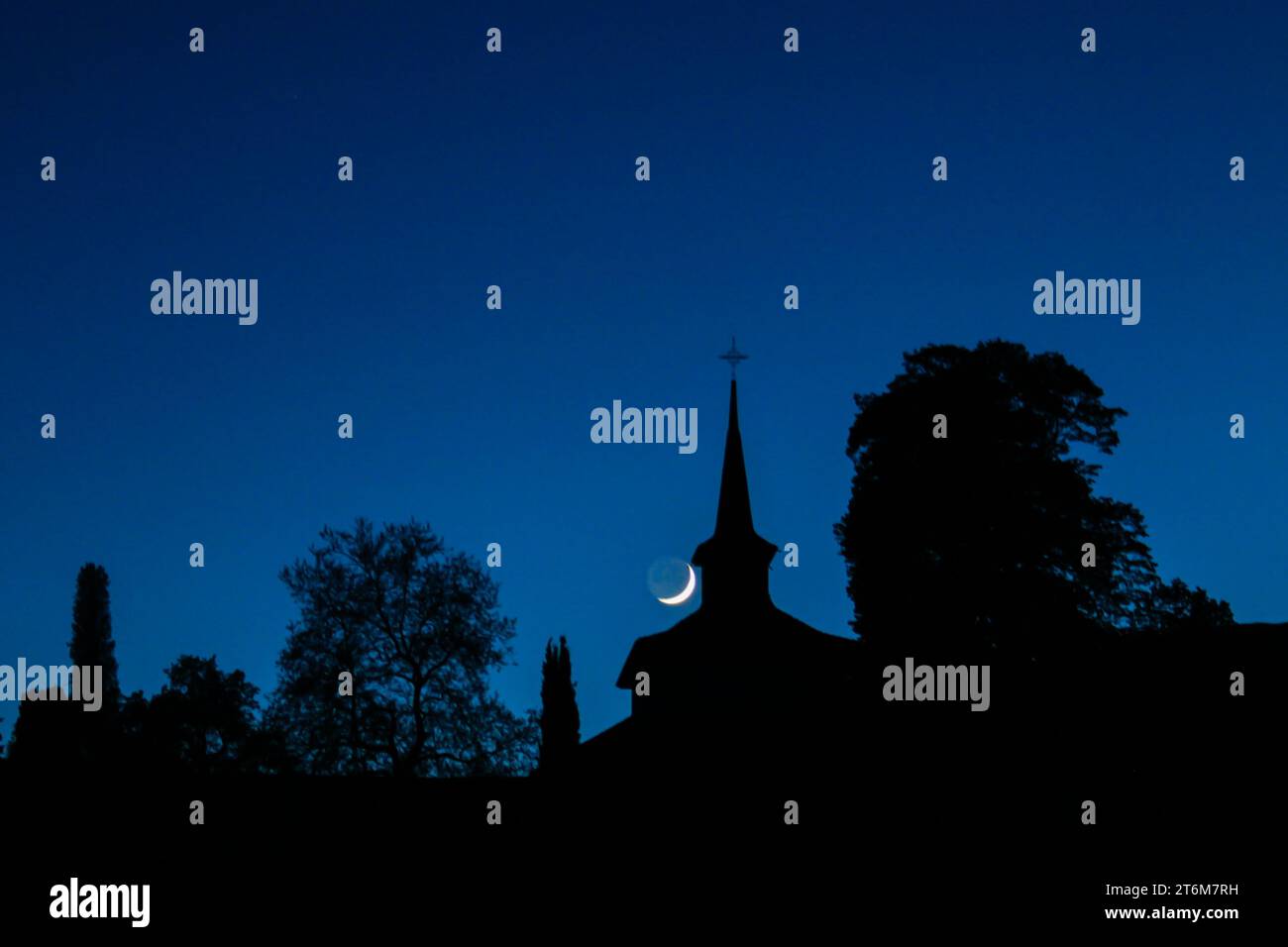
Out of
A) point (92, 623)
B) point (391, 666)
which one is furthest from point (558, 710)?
point (92, 623)

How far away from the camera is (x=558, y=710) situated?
42.8 m

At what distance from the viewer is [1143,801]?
88.4ft

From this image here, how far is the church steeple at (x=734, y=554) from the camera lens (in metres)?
50.6

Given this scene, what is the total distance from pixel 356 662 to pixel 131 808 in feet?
41.0

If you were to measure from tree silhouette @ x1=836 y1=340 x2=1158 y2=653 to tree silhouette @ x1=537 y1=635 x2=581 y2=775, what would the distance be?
31.5 ft

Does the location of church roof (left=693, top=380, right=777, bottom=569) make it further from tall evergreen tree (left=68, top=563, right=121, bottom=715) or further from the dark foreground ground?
tall evergreen tree (left=68, top=563, right=121, bottom=715)

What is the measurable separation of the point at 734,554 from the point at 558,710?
1079cm

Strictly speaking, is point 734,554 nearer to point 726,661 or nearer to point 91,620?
point 726,661
